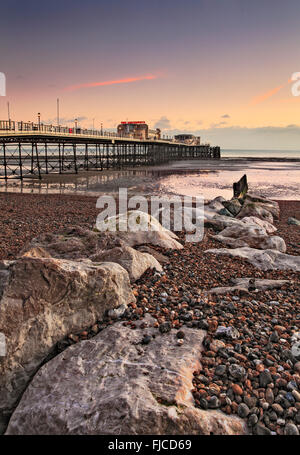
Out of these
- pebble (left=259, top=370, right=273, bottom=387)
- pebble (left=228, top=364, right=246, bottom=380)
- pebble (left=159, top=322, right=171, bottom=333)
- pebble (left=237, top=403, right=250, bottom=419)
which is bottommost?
pebble (left=237, top=403, right=250, bottom=419)

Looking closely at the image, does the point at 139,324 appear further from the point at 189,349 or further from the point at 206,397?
the point at 206,397

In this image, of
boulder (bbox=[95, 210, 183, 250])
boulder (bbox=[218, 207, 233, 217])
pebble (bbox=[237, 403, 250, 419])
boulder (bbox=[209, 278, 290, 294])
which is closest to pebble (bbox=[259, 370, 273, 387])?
pebble (bbox=[237, 403, 250, 419])

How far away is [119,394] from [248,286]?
3.07 m

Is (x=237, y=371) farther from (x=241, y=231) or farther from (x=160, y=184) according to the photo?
(x=160, y=184)

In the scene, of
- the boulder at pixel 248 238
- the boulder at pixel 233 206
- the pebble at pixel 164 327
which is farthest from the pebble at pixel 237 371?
the boulder at pixel 233 206

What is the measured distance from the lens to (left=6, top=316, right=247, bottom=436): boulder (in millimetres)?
2266

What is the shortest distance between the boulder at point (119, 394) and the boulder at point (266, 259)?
363 cm

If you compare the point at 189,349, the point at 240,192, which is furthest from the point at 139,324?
the point at 240,192

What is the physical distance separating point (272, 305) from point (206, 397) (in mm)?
2181

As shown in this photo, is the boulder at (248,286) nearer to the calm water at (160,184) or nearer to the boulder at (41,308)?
the boulder at (41,308)

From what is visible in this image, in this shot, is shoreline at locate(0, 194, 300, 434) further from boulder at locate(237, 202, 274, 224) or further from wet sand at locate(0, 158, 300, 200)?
wet sand at locate(0, 158, 300, 200)

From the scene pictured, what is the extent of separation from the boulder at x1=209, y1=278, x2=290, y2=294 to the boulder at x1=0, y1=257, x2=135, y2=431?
170 centimetres

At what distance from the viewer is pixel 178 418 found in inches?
89.6

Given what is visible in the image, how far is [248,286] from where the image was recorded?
4914 millimetres
